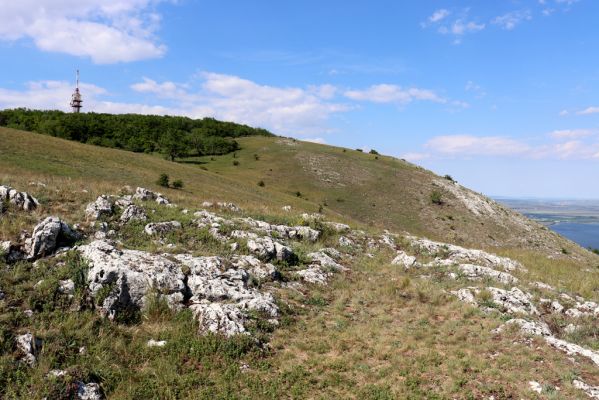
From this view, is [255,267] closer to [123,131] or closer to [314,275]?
[314,275]

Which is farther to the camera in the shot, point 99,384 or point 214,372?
point 214,372

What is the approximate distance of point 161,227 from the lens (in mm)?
20734

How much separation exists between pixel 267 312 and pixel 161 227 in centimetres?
923

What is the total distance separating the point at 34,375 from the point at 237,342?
578 cm

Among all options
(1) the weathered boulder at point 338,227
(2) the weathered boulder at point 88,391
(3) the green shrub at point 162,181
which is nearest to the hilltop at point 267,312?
(2) the weathered boulder at point 88,391

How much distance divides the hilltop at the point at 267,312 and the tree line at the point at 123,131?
7319cm

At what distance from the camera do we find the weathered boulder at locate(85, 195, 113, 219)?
20.7 m

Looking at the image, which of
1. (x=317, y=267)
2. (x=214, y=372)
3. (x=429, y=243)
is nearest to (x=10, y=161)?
(x=317, y=267)

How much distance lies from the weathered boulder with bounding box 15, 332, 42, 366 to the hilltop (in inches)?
2.3

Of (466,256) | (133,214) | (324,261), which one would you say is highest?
(133,214)

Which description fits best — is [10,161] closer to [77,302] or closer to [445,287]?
[77,302]

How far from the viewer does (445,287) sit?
63.9ft

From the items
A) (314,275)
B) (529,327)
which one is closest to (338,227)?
(314,275)

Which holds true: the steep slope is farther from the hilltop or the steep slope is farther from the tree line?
the hilltop
